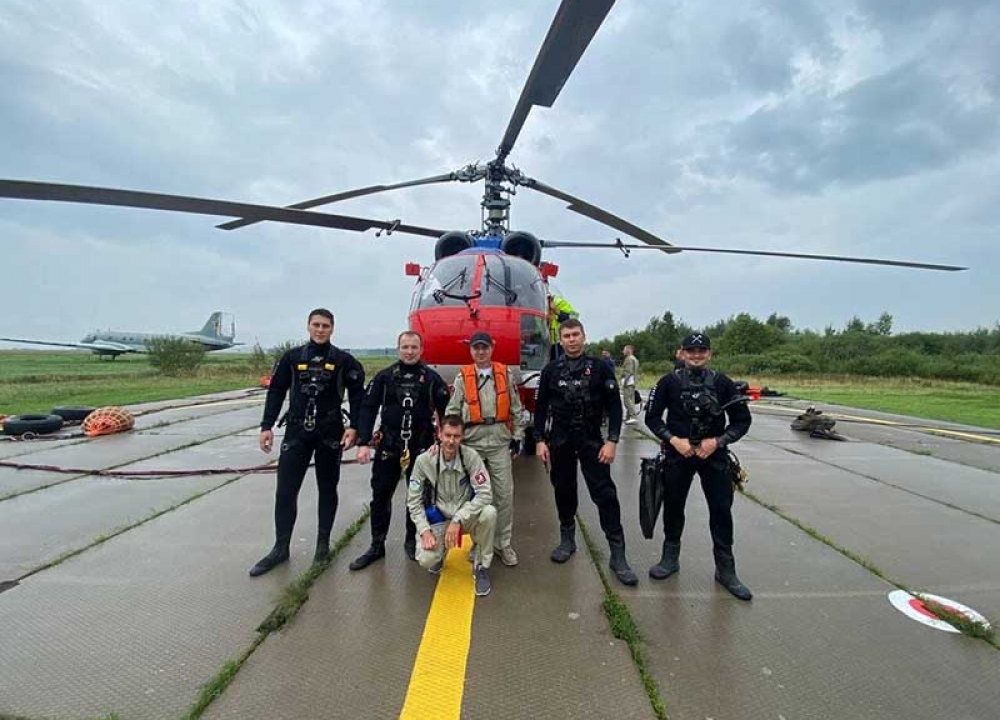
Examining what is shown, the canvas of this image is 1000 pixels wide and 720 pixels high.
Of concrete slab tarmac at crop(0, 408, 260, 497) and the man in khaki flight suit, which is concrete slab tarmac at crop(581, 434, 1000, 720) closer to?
the man in khaki flight suit

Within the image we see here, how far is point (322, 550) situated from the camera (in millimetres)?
3438

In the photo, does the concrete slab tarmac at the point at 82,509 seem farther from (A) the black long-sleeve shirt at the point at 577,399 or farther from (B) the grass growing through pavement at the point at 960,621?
(B) the grass growing through pavement at the point at 960,621

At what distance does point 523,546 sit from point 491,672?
157 cm

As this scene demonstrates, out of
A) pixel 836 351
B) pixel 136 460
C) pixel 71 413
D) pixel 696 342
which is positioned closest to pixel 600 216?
pixel 696 342

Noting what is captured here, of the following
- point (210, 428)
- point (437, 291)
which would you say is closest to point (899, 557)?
point (437, 291)

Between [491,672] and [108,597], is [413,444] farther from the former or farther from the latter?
[108,597]

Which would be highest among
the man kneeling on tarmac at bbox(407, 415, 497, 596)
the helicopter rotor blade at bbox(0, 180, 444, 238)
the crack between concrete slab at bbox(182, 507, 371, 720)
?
the helicopter rotor blade at bbox(0, 180, 444, 238)

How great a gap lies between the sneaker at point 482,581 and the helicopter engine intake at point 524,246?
4610 millimetres

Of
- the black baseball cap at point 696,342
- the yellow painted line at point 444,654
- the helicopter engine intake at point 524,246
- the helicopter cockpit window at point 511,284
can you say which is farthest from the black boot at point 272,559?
the helicopter engine intake at point 524,246

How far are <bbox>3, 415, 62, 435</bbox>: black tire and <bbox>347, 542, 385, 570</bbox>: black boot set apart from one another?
858 cm

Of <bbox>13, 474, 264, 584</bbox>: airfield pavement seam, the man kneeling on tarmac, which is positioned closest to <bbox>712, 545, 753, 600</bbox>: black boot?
the man kneeling on tarmac

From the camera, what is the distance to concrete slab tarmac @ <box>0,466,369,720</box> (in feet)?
6.82

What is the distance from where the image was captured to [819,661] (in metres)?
2.33

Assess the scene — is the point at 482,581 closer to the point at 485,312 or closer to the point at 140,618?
the point at 140,618
